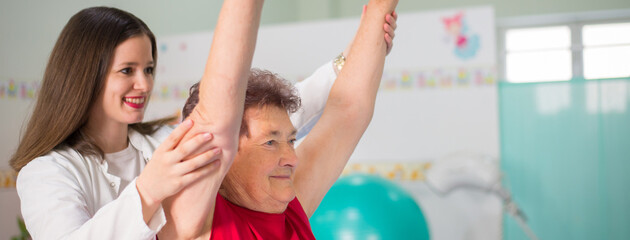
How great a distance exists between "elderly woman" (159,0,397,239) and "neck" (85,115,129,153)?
0.54m

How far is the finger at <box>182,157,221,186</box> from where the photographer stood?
0.81 m

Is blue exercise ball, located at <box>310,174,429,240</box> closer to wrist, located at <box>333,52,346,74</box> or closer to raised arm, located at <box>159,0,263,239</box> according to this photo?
wrist, located at <box>333,52,346,74</box>

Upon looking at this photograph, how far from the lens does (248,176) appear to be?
102 centimetres

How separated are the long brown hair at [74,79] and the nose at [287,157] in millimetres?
614

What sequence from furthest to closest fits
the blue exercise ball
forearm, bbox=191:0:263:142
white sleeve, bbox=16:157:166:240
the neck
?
the blue exercise ball
the neck
white sleeve, bbox=16:157:166:240
forearm, bbox=191:0:263:142

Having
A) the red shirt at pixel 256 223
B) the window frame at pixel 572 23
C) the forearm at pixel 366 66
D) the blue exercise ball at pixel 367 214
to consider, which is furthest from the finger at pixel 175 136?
the window frame at pixel 572 23

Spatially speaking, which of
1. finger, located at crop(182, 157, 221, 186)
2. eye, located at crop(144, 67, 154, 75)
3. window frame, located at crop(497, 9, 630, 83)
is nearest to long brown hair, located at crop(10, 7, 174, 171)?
eye, located at crop(144, 67, 154, 75)

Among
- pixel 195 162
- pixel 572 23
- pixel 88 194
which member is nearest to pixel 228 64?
pixel 195 162

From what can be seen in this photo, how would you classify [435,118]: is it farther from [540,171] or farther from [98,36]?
[98,36]

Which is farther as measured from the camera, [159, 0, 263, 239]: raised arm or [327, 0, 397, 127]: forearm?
[327, 0, 397, 127]: forearm

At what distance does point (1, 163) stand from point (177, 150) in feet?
10.6

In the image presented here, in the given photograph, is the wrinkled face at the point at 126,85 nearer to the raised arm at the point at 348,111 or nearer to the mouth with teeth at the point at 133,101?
the mouth with teeth at the point at 133,101

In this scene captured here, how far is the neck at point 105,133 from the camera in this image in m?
1.49

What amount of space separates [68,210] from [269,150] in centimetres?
46
